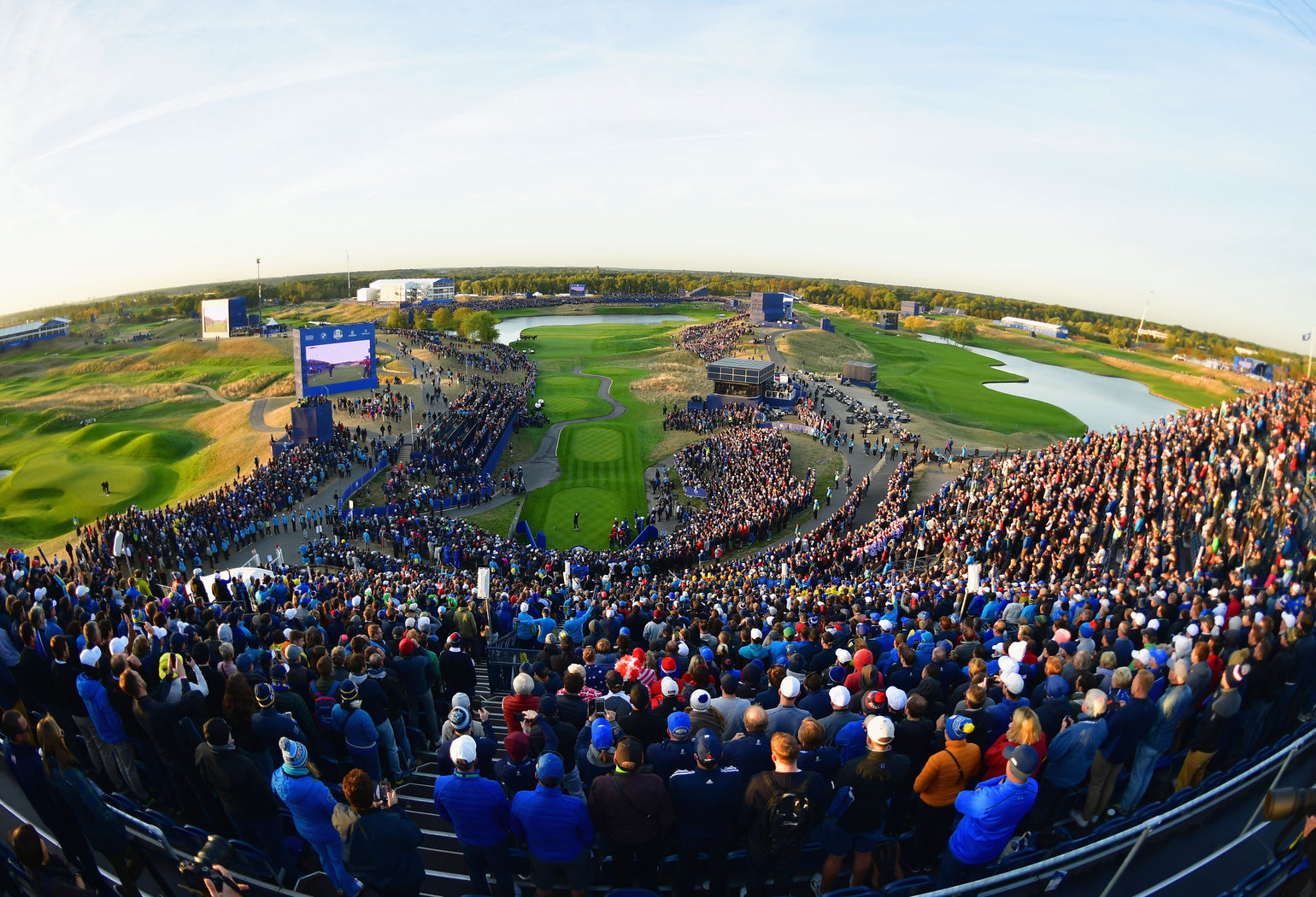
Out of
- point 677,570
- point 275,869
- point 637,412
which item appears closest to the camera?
point 275,869

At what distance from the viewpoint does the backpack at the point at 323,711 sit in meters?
6.45

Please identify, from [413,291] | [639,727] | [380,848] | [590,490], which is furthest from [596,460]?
[413,291]

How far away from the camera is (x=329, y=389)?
43688 mm

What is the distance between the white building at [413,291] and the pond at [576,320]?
32894mm

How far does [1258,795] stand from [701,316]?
138 meters

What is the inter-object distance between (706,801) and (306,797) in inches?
117

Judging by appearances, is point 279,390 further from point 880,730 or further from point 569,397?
point 880,730

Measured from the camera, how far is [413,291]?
157000 mm

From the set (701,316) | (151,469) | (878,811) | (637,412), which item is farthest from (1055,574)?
(701,316)

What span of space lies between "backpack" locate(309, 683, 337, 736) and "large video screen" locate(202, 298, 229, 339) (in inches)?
3671

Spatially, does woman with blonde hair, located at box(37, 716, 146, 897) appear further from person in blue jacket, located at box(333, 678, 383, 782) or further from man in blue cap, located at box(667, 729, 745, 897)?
man in blue cap, located at box(667, 729, 745, 897)

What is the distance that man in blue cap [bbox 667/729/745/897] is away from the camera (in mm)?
4773

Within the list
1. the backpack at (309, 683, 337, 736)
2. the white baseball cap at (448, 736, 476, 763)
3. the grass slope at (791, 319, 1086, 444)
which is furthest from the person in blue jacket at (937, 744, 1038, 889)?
the grass slope at (791, 319, 1086, 444)

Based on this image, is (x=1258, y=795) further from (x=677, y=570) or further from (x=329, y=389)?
(x=329, y=389)
